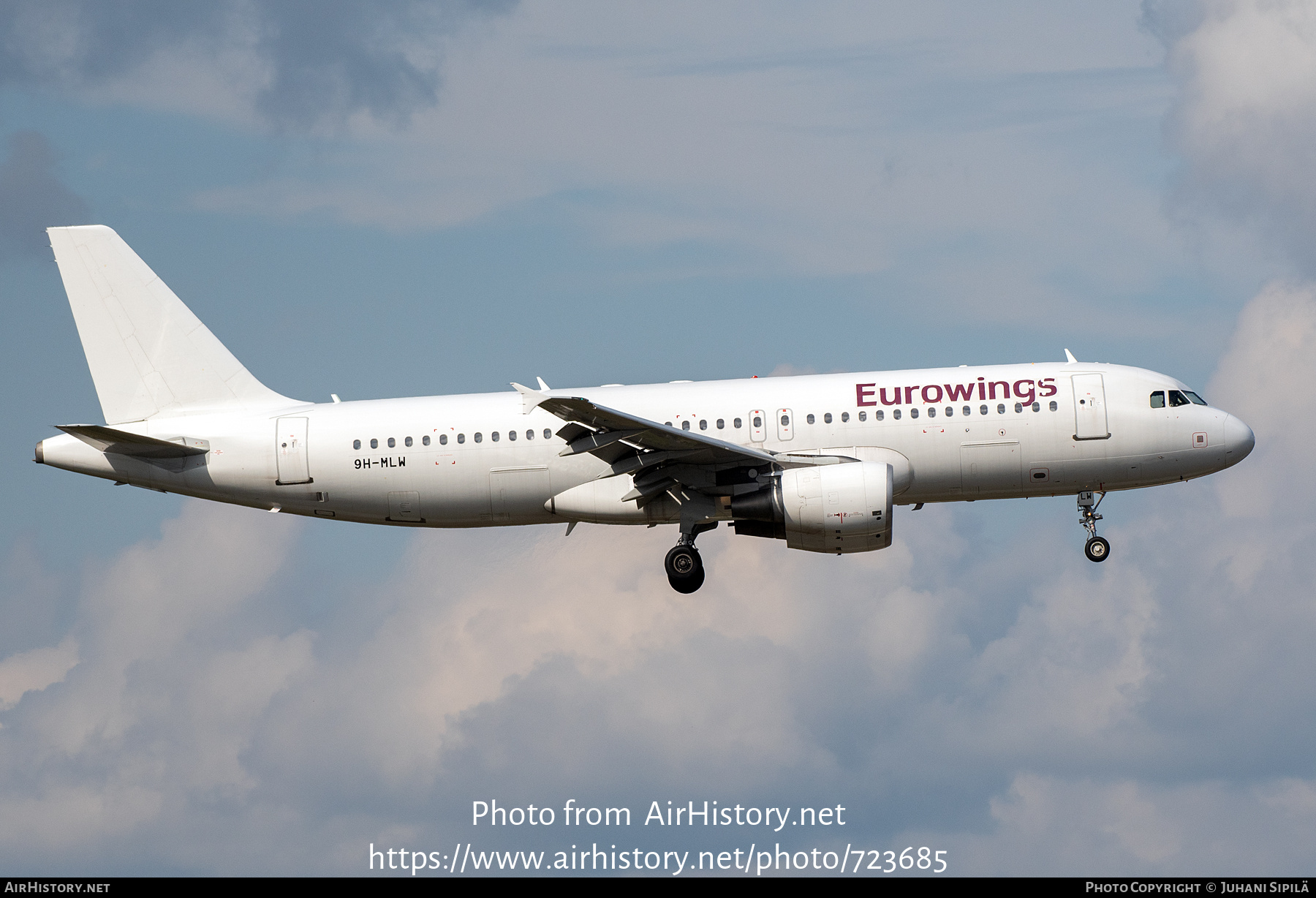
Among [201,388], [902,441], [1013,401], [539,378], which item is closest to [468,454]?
[539,378]

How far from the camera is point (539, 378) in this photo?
38688 millimetres

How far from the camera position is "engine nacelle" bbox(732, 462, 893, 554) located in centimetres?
3528

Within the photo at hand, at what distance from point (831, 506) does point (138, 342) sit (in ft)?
65.3

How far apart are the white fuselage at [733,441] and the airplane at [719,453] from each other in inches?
1.7

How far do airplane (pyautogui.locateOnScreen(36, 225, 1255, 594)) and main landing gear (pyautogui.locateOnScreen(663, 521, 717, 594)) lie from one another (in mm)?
42

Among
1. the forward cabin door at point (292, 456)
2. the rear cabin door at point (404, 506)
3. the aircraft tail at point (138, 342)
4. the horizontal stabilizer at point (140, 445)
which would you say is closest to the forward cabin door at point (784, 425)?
the rear cabin door at point (404, 506)

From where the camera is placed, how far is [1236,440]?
38031mm

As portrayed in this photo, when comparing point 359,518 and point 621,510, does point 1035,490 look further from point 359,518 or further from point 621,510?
point 359,518

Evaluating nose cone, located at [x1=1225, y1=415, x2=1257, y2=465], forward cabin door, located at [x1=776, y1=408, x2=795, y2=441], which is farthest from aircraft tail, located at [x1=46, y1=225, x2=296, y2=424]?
nose cone, located at [x1=1225, y1=415, x2=1257, y2=465]

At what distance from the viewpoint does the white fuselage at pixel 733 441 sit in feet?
121

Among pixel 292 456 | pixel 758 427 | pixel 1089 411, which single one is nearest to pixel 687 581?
pixel 758 427

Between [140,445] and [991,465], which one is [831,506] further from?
[140,445]

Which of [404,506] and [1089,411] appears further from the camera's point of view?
[404,506]

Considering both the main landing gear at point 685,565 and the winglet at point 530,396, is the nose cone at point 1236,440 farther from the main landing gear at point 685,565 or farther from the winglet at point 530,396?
the winglet at point 530,396
